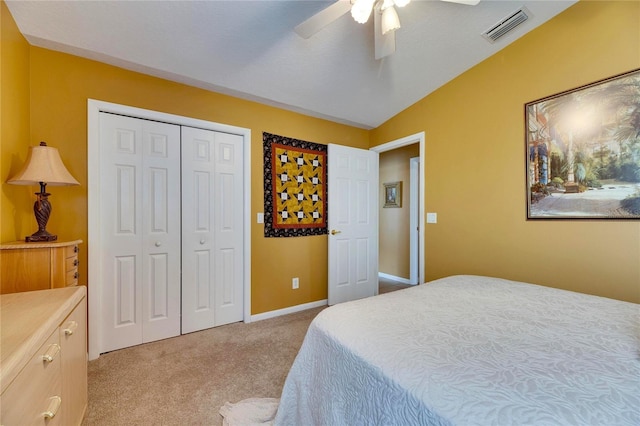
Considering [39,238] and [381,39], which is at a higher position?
[381,39]

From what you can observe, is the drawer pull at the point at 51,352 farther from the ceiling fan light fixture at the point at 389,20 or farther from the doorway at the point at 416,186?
the doorway at the point at 416,186

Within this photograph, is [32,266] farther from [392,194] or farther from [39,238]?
[392,194]

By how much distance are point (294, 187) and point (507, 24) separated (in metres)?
2.28

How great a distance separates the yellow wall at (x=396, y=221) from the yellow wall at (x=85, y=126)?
1860mm

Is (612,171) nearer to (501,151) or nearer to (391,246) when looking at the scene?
(501,151)

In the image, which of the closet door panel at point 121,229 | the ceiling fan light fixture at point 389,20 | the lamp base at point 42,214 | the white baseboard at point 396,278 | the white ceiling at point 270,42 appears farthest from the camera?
the white baseboard at point 396,278

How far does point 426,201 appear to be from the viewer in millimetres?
2908

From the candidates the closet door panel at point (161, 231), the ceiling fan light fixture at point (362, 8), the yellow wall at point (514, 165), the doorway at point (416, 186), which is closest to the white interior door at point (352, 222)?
the doorway at point (416, 186)

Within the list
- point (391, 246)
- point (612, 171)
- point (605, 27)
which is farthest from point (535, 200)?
point (391, 246)

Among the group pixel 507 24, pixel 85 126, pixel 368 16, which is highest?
pixel 507 24

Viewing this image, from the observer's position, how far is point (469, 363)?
786mm

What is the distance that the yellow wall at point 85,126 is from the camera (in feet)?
6.09

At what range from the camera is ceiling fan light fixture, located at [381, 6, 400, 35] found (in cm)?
148

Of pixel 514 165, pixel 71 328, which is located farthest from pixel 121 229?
pixel 514 165
